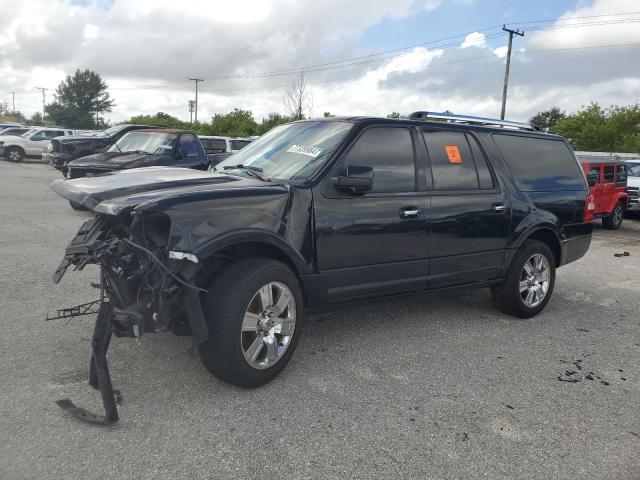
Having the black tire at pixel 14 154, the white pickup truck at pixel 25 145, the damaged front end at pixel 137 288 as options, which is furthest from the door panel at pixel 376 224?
the black tire at pixel 14 154

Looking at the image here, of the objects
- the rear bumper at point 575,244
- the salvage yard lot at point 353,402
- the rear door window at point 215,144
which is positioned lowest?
the salvage yard lot at point 353,402

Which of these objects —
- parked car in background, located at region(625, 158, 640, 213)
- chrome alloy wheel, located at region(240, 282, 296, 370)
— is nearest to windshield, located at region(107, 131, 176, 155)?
chrome alloy wheel, located at region(240, 282, 296, 370)

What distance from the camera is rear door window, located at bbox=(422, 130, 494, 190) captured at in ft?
15.4

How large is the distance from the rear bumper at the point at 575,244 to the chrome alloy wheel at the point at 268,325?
345cm

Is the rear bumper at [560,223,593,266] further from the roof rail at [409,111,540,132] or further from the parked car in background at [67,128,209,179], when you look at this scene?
the parked car in background at [67,128,209,179]

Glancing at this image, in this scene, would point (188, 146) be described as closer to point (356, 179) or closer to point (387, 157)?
point (387, 157)

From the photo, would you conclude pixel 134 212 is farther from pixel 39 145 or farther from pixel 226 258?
pixel 39 145

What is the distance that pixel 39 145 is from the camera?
27672 mm

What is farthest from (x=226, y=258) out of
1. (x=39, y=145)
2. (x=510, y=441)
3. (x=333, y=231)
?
(x=39, y=145)

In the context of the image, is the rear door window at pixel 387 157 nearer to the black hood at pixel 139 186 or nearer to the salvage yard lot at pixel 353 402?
the black hood at pixel 139 186

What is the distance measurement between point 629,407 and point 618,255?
22.3 ft

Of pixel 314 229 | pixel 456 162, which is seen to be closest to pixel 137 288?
pixel 314 229

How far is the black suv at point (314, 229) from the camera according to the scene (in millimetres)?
3246

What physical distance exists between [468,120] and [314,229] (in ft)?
7.69
